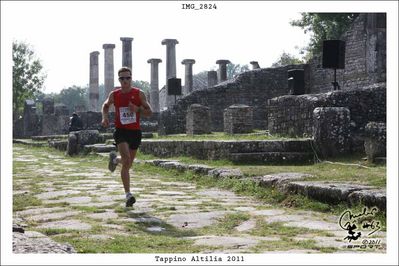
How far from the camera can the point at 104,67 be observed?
3831 centimetres

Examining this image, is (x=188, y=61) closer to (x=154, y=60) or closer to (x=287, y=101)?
(x=154, y=60)

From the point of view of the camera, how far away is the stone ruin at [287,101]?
399 inches

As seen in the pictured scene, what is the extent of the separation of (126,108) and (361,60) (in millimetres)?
17537

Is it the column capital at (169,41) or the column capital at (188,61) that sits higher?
the column capital at (169,41)

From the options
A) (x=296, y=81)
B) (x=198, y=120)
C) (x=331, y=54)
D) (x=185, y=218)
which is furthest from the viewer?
(x=198, y=120)

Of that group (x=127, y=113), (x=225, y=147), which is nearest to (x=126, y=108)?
(x=127, y=113)

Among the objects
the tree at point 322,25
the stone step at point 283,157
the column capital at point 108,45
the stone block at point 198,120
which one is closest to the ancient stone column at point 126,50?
the column capital at point 108,45

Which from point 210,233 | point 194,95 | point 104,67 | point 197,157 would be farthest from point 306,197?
point 104,67

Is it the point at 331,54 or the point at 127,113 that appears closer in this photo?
the point at 127,113

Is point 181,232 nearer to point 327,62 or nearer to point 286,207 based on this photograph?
point 286,207

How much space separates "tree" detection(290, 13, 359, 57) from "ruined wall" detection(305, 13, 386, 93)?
27.9ft

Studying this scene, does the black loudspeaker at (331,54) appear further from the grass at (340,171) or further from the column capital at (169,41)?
the column capital at (169,41)

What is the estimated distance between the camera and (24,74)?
4919 centimetres

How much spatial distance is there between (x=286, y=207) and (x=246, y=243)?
2.23 m
